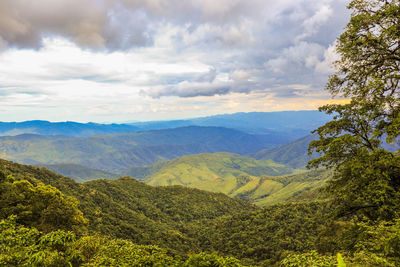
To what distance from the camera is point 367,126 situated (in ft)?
54.7

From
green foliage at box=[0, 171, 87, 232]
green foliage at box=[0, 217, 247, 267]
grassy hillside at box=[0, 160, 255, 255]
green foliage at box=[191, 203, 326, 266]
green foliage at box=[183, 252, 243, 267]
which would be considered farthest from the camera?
grassy hillside at box=[0, 160, 255, 255]

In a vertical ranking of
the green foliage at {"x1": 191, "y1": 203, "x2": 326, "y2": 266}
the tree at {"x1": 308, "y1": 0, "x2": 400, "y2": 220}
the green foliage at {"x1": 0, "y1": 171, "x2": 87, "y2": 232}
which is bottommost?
the green foliage at {"x1": 191, "y1": 203, "x2": 326, "y2": 266}

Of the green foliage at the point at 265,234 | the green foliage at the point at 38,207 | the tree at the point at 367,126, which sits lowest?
the green foliage at the point at 265,234

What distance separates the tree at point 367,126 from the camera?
46.1 ft

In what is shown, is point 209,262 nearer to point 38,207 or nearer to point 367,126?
point 367,126

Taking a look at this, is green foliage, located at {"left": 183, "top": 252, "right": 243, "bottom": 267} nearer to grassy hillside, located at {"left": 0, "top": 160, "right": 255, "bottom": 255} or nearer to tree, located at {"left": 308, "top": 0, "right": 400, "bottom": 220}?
tree, located at {"left": 308, "top": 0, "right": 400, "bottom": 220}

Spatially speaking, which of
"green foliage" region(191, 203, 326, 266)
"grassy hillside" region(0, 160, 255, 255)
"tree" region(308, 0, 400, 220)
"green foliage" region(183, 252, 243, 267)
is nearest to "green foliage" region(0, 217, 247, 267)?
"green foliage" region(183, 252, 243, 267)

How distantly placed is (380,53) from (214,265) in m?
18.7

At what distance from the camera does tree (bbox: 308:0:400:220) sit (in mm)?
14047

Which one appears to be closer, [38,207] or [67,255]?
[67,255]

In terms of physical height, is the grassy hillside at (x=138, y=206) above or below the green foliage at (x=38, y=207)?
below

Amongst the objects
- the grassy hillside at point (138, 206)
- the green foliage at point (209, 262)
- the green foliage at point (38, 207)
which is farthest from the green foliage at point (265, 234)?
the green foliage at point (209, 262)

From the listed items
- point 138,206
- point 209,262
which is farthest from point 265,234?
point 209,262

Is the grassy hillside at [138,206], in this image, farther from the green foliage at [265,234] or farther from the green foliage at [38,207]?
the green foliage at [265,234]
